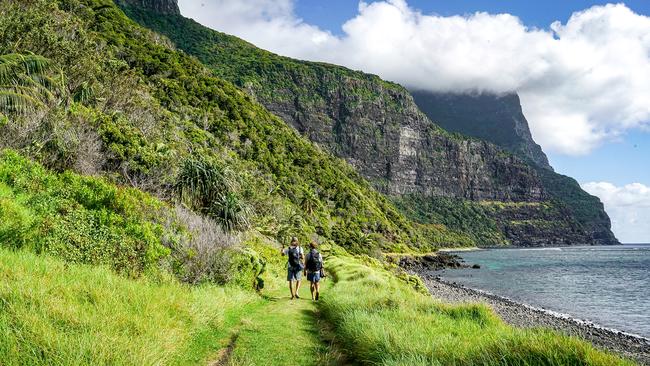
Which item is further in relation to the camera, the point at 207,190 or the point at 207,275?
the point at 207,190

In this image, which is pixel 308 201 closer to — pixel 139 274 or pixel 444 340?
pixel 139 274

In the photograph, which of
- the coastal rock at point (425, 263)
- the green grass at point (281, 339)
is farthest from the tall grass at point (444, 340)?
the coastal rock at point (425, 263)

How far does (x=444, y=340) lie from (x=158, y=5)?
609 feet

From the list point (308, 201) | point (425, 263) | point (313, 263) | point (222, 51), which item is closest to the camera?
point (313, 263)

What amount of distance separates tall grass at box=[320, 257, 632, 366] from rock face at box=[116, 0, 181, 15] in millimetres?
173062

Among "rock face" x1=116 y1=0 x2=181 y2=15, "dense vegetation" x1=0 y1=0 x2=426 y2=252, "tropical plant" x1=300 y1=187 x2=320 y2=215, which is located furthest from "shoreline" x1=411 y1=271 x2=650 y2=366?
"rock face" x1=116 y1=0 x2=181 y2=15

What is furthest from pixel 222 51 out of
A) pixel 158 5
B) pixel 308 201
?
pixel 308 201

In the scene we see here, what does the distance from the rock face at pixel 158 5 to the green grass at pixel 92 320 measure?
173 meters

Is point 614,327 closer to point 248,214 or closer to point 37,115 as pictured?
point 248,214

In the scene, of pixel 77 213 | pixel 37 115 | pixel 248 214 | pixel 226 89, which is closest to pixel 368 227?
pixel 226 89

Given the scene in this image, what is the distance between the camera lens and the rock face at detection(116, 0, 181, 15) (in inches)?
6265

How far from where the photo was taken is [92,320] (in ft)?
18.2

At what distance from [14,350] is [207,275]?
28.4 ft

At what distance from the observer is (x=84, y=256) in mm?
9508
